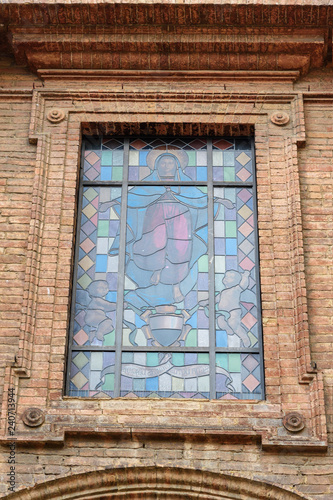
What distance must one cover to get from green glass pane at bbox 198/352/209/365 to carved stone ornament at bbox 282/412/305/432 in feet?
3.32

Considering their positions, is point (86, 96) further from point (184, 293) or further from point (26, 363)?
point (26, 363)

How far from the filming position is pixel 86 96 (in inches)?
436

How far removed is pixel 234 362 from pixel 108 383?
3.97ft

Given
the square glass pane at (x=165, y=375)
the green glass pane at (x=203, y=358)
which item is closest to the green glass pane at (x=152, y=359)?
the square glass pane at (x=165, y=375)

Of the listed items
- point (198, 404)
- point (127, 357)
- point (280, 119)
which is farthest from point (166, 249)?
point (280, 119)

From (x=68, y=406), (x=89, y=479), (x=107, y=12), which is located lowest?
(x=89, y=479)

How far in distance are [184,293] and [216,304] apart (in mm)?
339

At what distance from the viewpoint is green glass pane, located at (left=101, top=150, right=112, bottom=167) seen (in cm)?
1091

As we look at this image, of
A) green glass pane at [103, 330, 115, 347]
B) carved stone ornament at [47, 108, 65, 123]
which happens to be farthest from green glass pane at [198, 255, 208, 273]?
carved stone ornament at [47, 108, 65, 123]

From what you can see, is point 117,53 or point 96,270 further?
point 117,53

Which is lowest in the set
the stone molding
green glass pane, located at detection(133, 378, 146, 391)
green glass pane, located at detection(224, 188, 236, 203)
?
green glass pane, located at detection(133, 378, 146, 391)

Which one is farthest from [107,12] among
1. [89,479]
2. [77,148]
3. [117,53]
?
[89,479]

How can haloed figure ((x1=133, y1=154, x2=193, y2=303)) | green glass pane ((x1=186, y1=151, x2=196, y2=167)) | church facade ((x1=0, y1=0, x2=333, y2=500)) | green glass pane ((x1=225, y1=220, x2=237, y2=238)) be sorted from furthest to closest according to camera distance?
green glass pane ((x1=186, y1=151, x2=196, y2=167)), green glass pane ((x1=225, y1=220, x2=237, y2=238)), haloed figure ((x1=133, y1=154, x2=193, y2=303)), church facade ((x1=0, y1=0, x2=333, y2=500))

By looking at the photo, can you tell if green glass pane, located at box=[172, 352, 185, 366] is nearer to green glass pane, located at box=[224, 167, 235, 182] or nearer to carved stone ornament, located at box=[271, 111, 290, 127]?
green glass pane, located at box=[224, 167, 235, 182]
